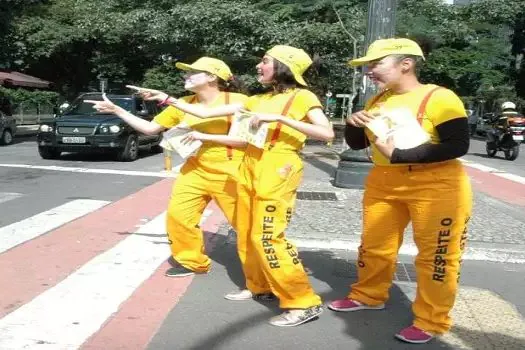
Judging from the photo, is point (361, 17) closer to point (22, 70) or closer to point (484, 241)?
point (484, 241)

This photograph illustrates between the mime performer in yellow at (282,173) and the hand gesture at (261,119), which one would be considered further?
the mime performer in yellow at (282,173)

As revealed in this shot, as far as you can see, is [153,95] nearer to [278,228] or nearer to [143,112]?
[278,228]

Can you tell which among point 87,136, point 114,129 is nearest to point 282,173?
point 114,129

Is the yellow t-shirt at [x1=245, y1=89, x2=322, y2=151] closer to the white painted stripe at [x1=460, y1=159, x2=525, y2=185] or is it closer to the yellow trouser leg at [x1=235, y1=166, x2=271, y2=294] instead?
the yellow trouser leg at [x1=235, y1=166, x2=271, y2=294]

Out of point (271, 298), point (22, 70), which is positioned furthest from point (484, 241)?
point (22, 70)

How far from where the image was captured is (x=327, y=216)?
7.63 metres

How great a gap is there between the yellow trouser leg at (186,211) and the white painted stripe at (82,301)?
0.45 m

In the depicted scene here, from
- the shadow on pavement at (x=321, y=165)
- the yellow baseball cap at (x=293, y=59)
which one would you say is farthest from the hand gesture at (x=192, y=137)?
the shadow on pavement at (x=321, y=165)

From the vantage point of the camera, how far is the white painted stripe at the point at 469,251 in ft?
19.9

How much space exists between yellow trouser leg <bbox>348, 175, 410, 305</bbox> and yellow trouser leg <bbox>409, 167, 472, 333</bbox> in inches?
7.2

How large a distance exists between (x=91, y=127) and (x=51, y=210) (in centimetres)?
657

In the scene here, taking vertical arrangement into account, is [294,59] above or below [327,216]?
above

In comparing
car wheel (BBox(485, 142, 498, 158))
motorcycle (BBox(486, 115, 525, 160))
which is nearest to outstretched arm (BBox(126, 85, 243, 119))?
motorcycle (BBox(486, 115, 525, 160))

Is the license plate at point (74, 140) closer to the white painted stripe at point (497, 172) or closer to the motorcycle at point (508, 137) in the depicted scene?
the white painted stripe at point (497, 172)
